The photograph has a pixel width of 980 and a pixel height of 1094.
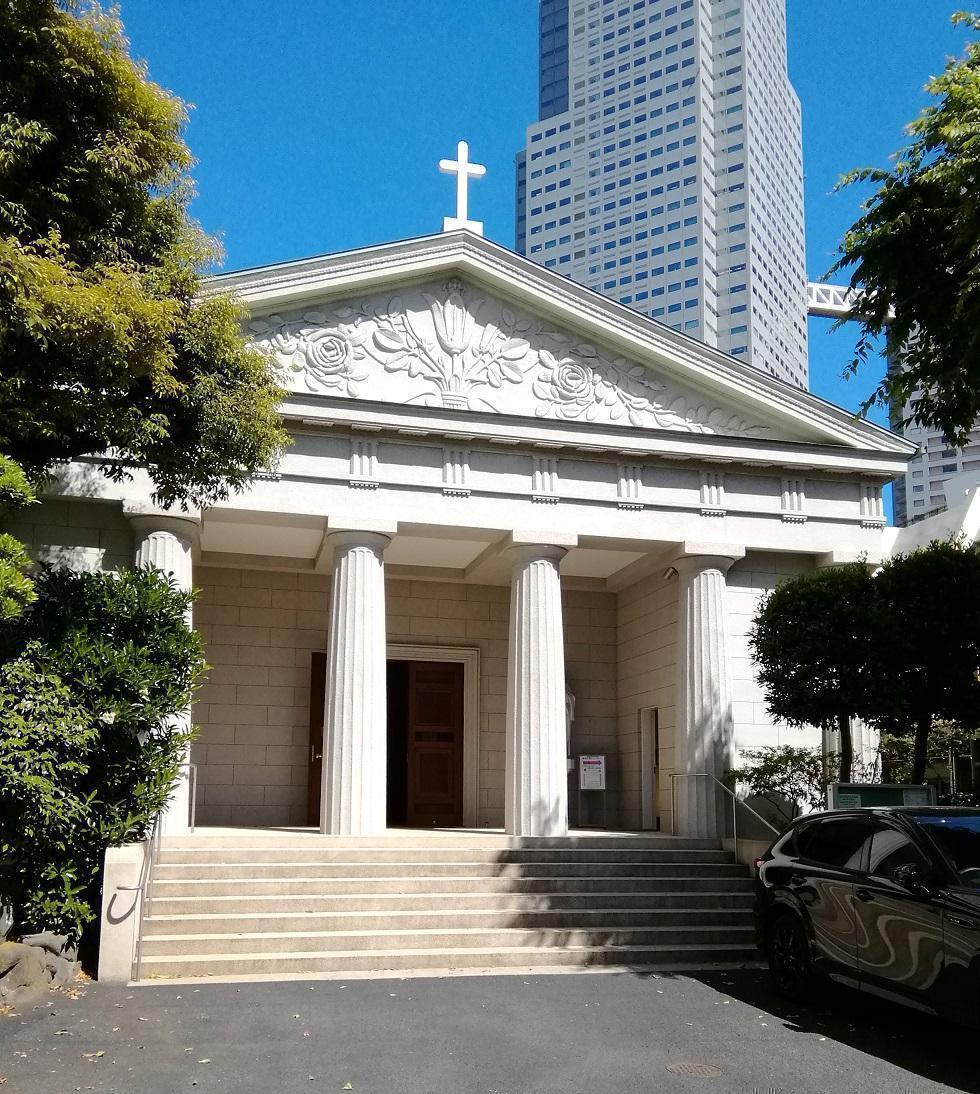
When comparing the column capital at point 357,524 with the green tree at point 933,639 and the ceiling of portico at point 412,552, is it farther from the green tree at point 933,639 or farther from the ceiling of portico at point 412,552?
the green tree at point 933,639

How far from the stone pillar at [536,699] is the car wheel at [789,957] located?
6.50 metres

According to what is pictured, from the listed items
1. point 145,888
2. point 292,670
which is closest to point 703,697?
point 292,670

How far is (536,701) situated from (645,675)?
4160mm

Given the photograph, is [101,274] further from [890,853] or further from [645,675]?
[645,675]

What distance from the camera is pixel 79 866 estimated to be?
38.3 ft

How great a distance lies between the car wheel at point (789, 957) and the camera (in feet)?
32.9

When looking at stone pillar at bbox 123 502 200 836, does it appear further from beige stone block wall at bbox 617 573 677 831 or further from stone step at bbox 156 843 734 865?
beige stone block wall at bbox 617 573 677 831

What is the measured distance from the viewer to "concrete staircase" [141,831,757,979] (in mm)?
12352

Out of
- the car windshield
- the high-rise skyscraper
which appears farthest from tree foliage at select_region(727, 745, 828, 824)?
the high-rise skyscraper

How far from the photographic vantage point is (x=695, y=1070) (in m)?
8.12

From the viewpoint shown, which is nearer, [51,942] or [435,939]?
[51,942]

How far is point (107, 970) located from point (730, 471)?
39.9 ft

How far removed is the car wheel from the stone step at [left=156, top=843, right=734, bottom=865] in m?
5.21

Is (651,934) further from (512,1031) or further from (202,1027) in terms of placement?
(202,1027)
